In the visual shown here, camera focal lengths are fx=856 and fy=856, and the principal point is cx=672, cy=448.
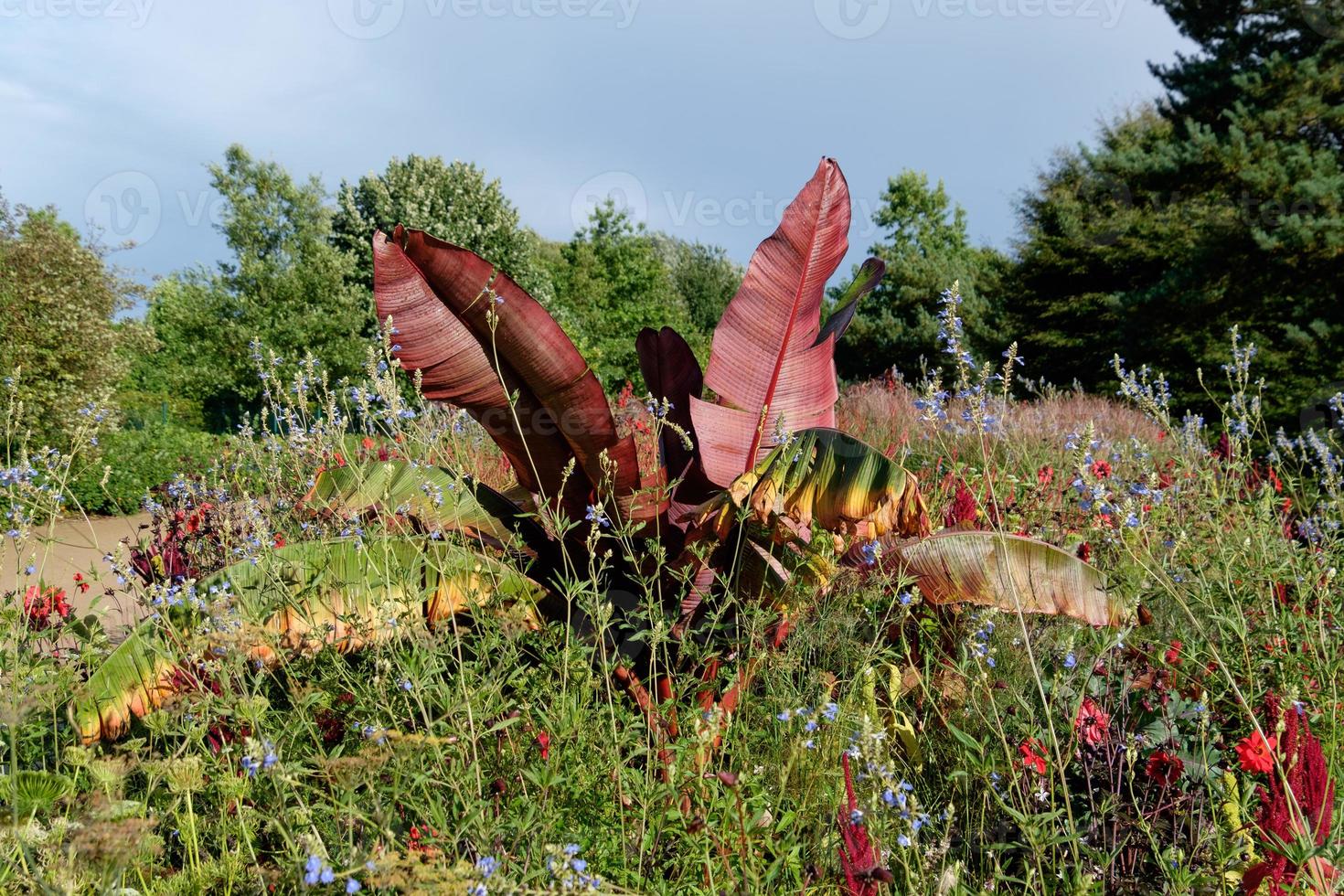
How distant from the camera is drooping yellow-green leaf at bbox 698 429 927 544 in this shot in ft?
9.52

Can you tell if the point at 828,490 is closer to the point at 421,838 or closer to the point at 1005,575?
the point at 1005,575

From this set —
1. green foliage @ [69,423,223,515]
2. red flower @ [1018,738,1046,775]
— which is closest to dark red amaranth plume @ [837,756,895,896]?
red flower @ [1018,738,1046,775]

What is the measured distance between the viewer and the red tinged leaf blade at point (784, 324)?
3.56 m

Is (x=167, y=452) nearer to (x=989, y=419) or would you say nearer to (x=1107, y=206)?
(x=989, y=419)

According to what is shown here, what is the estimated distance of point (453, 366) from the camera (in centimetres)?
333

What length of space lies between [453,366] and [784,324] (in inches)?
53.8

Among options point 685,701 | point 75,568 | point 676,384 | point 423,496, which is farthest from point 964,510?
point 75,568

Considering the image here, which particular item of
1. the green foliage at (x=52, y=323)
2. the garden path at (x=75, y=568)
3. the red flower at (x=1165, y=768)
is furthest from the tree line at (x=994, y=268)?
the red flower at (x=1165, y=768)

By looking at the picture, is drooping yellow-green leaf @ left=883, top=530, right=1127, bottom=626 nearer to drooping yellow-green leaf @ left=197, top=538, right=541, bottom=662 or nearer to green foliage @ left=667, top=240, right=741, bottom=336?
drooping yellow-green leaf @ left=197, top=538, right=541, bottom=662

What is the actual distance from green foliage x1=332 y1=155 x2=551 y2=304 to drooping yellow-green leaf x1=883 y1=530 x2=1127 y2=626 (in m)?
19.2

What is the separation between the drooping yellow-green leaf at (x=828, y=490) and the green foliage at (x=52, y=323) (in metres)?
14.7

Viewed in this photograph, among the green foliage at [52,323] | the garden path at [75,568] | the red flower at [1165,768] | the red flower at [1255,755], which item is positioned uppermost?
the green foliage at [52,323]

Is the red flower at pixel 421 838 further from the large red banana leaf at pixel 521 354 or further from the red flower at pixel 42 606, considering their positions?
the red flower at pixel 42 606

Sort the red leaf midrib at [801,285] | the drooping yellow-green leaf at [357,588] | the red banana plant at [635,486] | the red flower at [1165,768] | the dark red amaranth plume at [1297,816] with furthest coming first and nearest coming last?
the red leaf midrib at [801,285], the red banana plant at [635,486], the drooping yellow-green leaf at [357,588], the red flower at [1165,768], the dark red amaranth plume at [1297,816]
